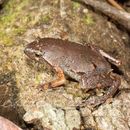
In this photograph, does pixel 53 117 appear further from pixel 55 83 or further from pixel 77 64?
pixel 77 64

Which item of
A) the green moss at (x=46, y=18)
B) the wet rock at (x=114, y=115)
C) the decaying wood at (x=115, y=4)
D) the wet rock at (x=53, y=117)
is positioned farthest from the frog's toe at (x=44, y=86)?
the decaying wood at (x=115, y=4)

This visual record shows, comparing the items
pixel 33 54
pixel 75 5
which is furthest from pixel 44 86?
pixel 75 5

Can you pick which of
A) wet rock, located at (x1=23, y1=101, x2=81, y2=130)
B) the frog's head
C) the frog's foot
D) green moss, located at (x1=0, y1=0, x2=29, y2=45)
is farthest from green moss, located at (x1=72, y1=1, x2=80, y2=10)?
wet rock, located at (x1=23, y1=101, x2=81, y2=130)

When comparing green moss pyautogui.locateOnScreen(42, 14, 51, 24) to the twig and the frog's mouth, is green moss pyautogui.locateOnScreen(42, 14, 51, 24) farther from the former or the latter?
the twig

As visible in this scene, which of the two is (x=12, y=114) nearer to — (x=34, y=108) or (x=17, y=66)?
(x=34, y=108)

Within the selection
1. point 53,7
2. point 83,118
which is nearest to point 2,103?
point 83,118

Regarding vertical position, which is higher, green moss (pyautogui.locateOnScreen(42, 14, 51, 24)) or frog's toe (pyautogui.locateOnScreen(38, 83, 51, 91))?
green moss (pyautogui.locateOnScreen(42, 14, 51, 24))

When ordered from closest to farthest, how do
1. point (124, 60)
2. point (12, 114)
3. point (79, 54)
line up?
point (12, 114) < point (79, 54) < point (124, 60)
